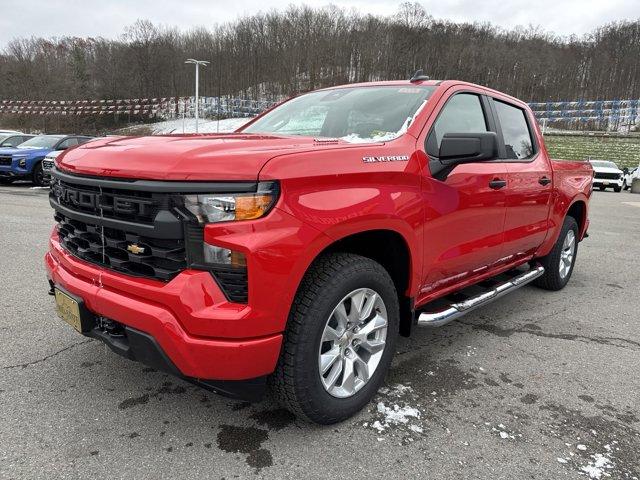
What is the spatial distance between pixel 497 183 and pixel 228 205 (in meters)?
2.17

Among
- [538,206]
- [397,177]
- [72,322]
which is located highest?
[397,177]

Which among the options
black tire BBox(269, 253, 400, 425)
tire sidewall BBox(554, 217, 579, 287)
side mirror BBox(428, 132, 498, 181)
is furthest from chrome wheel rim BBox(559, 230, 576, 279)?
black tire BBox(269, 253, 400, 425)

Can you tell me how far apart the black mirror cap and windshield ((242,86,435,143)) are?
0.29m

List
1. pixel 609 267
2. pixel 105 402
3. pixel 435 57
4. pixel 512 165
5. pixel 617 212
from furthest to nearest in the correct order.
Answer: pixel 435 57, pixel 617 212, pixel 609 267, pixel 512 165, pixel 105 402

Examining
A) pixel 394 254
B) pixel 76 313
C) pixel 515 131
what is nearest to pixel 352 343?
pixel 394 254

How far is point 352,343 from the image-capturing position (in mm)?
2553

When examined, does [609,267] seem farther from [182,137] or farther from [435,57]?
[435,57]

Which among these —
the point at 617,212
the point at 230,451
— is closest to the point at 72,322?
the point at 230,451

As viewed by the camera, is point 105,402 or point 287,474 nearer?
point 287,474

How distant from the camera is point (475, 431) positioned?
2498 millimetres

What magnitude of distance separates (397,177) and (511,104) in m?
2.24

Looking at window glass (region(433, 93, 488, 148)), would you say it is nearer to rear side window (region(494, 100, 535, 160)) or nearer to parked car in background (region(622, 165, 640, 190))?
rear side window (region(494, 100, 535, 160))

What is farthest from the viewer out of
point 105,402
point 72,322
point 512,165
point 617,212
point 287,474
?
point 617,212

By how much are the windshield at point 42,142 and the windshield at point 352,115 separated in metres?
13.2
